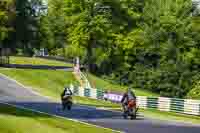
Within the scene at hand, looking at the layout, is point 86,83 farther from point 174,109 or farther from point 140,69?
point 174,109

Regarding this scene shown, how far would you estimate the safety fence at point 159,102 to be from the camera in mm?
48669

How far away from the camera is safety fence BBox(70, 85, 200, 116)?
48669 mm

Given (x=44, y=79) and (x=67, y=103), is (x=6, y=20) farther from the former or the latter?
(x=67, y=103)

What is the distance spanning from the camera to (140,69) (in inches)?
3780

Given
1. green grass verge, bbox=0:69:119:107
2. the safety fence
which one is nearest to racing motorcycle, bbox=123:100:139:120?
the safety fence

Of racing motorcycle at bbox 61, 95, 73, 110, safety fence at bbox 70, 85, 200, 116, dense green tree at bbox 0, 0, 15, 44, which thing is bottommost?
safety fence at bbox 70, 85, 200, 116

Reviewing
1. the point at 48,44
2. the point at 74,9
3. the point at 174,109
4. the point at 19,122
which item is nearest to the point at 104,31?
the point at 74,9

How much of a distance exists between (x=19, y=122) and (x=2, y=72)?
55.5 metres

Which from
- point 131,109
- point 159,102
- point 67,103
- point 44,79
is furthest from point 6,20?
point 131,109

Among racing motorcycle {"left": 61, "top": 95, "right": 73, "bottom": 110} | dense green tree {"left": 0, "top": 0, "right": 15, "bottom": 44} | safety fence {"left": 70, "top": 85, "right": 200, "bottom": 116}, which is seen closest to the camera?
racing motorcycle {"left": 61, "top": 95, "right": 73, "bottom": 110}

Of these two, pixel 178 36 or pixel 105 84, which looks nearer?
pixel 105 84

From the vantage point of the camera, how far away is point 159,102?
179 ft

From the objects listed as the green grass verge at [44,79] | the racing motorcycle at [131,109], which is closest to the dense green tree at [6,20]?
the green grass verge at [44,79]

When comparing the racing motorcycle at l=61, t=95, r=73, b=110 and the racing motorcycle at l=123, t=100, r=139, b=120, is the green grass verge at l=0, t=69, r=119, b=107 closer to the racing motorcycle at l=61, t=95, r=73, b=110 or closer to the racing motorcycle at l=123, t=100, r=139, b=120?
the racing motorcycle at l=61, t=95, r=73, b=110
